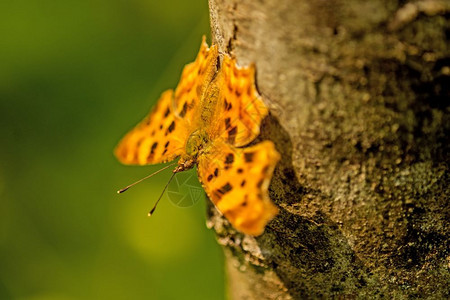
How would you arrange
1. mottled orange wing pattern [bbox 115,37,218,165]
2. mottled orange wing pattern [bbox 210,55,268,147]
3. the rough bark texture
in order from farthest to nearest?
1. mottled orange wing pattern [bbox 115,37,218,165]
2. mottled orange wing pattern [bbox 210,55,268,147]
3. the rough bark texture

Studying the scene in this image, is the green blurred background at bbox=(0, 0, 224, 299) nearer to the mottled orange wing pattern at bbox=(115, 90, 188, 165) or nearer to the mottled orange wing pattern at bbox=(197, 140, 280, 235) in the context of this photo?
the mottled orange wing pattern at bbox=(115, 90, 188, 165)

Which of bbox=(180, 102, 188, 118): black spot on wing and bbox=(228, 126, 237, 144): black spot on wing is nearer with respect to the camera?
bbox=(228, 126, 237, 144): black spot on wing

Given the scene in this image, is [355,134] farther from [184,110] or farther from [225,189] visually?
[184,110]

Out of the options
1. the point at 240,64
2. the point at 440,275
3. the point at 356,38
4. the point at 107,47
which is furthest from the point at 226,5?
the point at 107,47

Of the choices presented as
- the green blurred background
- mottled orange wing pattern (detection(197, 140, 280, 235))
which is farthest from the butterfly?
the green blurred background

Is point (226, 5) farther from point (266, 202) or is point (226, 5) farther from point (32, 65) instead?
point (32, 65)

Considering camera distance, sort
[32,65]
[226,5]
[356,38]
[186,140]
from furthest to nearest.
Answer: [32,65]
[186,140]
[226,5]
[356,38]
